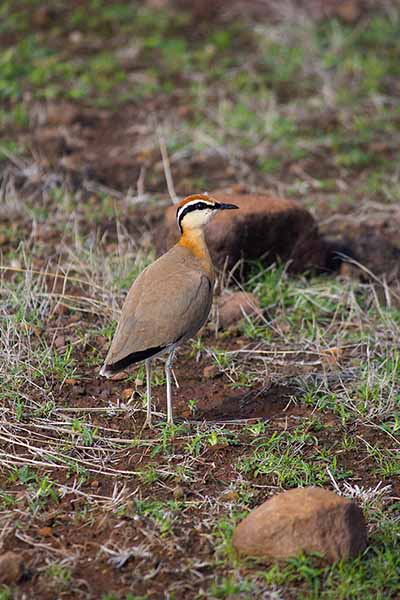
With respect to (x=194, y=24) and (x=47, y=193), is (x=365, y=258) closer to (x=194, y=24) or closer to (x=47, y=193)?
(x=47, y=193)

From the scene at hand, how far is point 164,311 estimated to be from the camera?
4922 millimetres

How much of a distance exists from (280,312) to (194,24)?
5.70 m

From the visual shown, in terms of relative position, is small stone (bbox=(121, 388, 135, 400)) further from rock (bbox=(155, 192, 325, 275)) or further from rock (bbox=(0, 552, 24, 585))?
rock (bbox=(0, 552, 24, 585))

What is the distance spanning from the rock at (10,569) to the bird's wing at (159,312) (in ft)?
3.82

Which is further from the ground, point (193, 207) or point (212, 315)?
point (193, 207)

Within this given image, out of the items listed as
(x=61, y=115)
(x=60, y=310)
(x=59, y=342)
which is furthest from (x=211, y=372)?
(x=61, y=115)

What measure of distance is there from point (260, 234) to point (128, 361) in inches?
81.4

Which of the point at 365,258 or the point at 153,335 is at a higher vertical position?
the point at 153,335

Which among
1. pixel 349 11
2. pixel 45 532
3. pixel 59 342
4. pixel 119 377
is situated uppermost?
pixel 45 532

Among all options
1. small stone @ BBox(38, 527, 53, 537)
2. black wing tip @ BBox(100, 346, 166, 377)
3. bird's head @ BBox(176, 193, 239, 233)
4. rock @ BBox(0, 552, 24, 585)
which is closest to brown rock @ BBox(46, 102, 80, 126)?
bird's head @ BBox(176, 193, 239, 233)

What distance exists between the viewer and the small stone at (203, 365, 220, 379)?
5.61 meters

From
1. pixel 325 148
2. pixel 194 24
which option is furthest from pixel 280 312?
pixel 194 24

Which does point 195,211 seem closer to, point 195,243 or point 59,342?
point 195,243

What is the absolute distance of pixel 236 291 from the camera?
6473 millimetres
